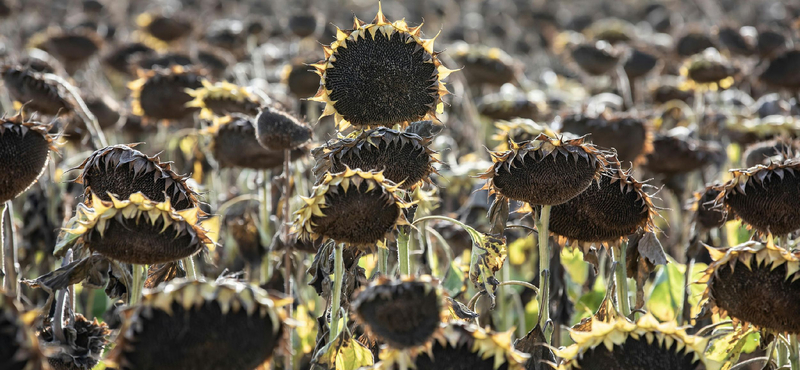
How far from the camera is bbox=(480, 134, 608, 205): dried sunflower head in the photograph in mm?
2229

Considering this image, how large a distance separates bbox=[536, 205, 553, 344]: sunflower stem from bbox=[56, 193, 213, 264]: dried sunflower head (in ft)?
3.24

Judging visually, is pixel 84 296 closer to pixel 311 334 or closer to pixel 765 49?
pixel 311 334

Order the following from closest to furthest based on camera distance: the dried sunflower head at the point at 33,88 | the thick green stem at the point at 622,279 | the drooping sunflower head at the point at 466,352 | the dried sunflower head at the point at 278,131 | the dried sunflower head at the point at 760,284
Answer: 1. the drooping sunflower head at the point at 466,352
2. the dried sunflower head at the point at 760,284
3. the thick green stem at the point at 622,279
4. the dried sunflower head at the point at 278,131
5. the dried sunflower head at the point at 33,88

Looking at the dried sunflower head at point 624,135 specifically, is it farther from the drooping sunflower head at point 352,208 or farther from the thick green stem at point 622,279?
the drooping sunflower head at point 352,208

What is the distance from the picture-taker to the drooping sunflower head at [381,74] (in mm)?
2504

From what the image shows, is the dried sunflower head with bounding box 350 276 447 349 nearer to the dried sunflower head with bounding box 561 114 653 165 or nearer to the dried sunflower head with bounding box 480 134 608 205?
the dried sunflower head with bounding box 480 134 608 205

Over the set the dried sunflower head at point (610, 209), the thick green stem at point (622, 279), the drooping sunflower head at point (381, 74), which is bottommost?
the thick green stem at point (622, 279)

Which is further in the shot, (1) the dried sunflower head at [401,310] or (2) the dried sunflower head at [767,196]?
(2) the dried sunflower head at [767,196]

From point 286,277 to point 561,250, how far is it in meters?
1.11

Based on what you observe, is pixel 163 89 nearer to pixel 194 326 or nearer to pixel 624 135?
pixel 624 135

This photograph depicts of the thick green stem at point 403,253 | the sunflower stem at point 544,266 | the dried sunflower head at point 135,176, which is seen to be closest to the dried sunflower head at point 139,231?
the dried sunflower head at point 135,176

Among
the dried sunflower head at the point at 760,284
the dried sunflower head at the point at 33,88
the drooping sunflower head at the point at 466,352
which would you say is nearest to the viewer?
the drooping sunflower head at the point at 466,352

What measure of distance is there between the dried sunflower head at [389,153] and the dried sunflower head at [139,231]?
20.9 inches

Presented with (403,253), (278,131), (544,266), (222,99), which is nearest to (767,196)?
(544,266)
